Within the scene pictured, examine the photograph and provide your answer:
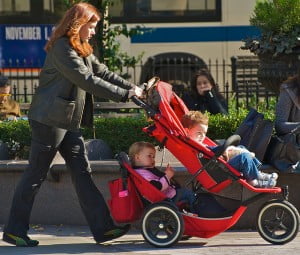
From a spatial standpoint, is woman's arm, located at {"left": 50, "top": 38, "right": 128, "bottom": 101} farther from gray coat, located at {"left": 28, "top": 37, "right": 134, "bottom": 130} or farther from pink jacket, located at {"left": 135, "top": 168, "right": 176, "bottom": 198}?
pink jacket, located at {"left": 135, "top": 168, "right": 176, "bottom": 198}

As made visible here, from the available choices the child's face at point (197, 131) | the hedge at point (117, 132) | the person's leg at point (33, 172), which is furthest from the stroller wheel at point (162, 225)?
the hedge at point (117, 132)

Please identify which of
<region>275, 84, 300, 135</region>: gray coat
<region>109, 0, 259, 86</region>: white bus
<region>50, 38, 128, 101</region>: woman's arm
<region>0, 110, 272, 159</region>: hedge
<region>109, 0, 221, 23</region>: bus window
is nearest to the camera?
<region>50, 38, 128, 101</region>: woman's arm

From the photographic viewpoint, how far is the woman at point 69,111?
673cm

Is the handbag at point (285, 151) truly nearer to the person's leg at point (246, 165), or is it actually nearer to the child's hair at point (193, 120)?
the person's leg at point (246, 165)

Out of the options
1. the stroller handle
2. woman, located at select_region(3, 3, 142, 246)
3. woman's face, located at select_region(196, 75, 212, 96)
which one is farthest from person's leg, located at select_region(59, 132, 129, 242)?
woman's face, located at select_region(196, 75, 212, 96)

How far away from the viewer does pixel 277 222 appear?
703 centimetres

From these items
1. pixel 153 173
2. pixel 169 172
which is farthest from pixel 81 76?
pixel 169 172

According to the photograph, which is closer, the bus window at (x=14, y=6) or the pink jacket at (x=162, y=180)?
the pink jacket at (x=162, y=180)

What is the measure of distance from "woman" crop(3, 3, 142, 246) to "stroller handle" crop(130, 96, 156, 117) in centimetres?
5

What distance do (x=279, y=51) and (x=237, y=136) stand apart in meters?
2.65

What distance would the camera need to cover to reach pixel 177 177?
305 inches

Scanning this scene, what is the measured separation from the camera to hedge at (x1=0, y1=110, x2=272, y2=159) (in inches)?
337

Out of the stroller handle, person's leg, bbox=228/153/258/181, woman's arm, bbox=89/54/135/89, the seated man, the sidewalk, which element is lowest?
the sidewalk

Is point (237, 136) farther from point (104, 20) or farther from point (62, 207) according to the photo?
point (104, 20)
